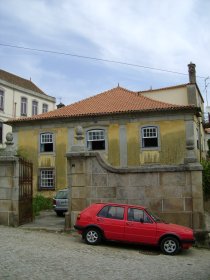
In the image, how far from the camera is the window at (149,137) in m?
24.6

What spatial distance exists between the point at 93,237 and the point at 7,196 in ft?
14.7

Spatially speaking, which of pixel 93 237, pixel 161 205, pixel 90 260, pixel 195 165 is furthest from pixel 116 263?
pixel 195 165

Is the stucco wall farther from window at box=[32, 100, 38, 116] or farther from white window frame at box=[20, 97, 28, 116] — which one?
window at box=[32, 100, 38, 116]

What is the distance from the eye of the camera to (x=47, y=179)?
2634cm

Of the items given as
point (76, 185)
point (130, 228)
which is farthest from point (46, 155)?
point (130, 228)

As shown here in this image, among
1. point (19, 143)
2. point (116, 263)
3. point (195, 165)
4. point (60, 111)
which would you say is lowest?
point (116, 263)

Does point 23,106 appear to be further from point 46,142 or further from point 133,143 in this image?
point 133,143

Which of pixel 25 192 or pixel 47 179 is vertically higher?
pixel 47 179

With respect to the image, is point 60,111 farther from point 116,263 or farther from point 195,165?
point 116,263

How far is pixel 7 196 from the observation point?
14.3 m

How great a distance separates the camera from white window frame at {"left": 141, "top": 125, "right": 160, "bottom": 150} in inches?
966

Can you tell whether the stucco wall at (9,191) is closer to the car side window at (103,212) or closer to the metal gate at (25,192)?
the metal gate at (25,192)

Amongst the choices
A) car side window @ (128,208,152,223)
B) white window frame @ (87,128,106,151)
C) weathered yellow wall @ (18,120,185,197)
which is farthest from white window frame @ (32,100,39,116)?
car side window @ (128,208,152,223)

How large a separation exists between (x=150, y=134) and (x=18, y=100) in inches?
822
